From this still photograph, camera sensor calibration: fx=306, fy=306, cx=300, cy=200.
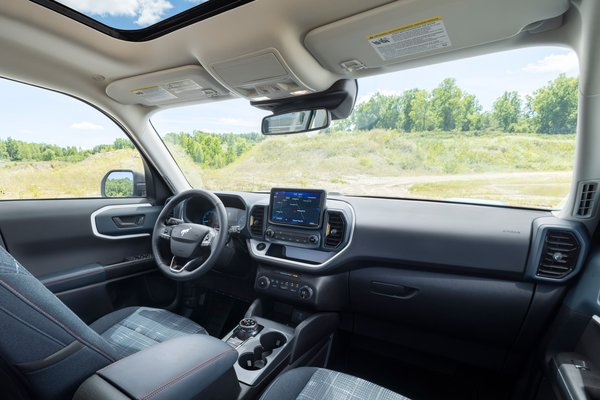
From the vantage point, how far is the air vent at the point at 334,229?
76.4 inches

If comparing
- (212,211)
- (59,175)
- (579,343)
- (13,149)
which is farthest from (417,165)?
(13,149)

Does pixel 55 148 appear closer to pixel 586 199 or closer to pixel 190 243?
pixel 190 243

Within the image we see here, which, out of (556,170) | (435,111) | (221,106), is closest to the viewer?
(556,170)

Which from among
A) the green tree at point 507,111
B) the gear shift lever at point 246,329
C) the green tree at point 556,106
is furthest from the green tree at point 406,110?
the gear shift lever at point 246,329

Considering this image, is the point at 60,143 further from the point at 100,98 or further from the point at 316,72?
the point at 316,72

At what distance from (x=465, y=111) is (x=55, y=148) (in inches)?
107

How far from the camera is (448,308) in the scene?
1.72 metres

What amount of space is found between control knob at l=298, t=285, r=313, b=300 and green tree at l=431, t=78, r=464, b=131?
127 centimetres

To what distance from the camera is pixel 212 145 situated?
9.01 ft

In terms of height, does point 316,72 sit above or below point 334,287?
above

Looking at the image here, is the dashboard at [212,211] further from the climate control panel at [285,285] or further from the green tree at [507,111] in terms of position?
the green tree at [507,111]

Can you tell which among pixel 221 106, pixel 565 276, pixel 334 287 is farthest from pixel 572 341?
pixel 221 106

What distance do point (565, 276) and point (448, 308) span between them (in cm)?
56

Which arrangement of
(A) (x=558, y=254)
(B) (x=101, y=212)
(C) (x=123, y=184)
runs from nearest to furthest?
(A) (x=558, y=254) < (B) (x=101, y=212) < (C) (x=123, y=184)
